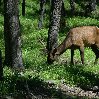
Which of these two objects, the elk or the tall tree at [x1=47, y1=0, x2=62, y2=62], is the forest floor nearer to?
the elk

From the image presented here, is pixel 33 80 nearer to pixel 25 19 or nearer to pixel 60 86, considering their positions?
pixel 60 86

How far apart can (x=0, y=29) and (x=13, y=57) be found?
15567mm

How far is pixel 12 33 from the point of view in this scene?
1706 cm

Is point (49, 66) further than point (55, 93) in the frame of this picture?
Yes

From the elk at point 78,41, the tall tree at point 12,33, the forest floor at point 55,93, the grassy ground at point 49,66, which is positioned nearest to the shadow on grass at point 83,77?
the grassy ground at point 49,66

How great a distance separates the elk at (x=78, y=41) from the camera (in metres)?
20.2

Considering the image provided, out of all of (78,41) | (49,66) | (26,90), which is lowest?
(49,66)

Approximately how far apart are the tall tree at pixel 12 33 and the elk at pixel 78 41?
3230 mm

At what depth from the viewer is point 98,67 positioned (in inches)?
712

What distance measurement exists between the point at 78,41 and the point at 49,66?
274 cm

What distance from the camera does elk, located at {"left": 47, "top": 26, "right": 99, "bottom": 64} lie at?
66.2 feet

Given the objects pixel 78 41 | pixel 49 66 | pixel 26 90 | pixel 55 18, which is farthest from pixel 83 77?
pixel 55 18

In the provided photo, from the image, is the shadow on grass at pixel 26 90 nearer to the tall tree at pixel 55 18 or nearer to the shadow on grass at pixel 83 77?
the shadow on grass at pixel 83 77

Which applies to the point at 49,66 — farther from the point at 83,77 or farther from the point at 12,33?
the point at 83,77
